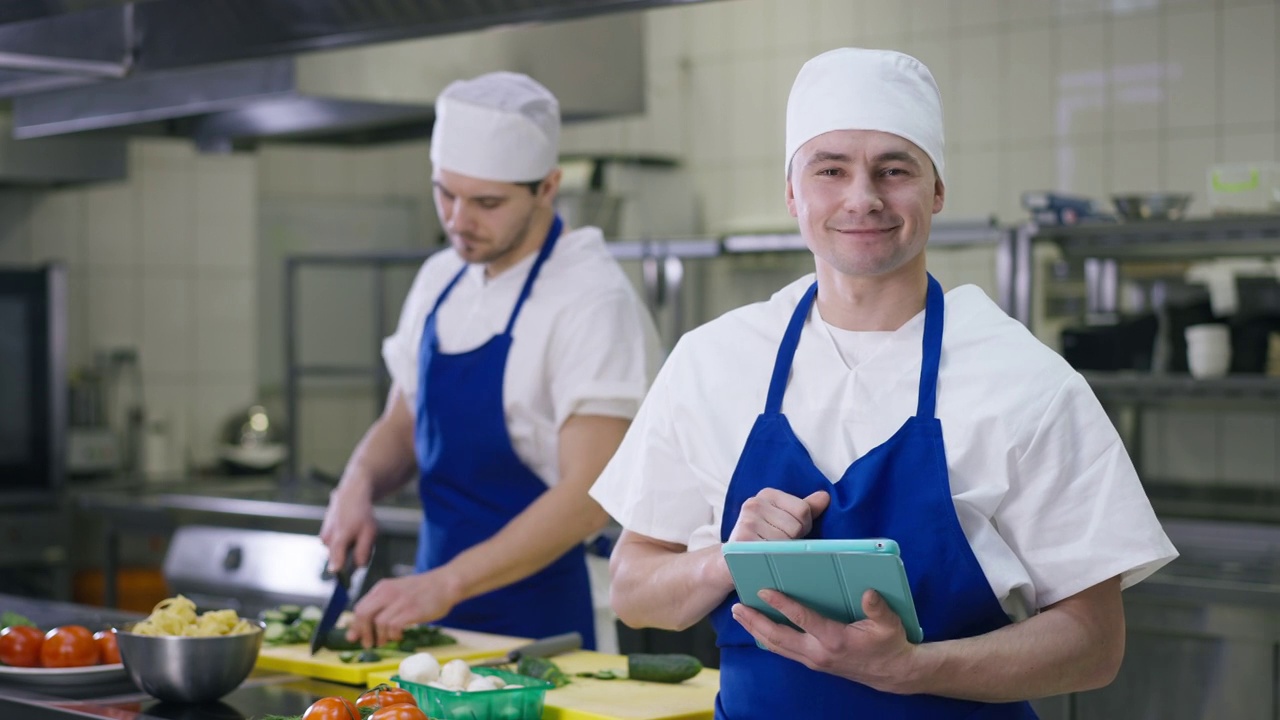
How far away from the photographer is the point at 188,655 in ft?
5.80

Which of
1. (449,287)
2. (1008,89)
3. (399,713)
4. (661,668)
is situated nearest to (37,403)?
(449,287)

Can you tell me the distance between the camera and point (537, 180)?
2.40 meters

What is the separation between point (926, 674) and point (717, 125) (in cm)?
497

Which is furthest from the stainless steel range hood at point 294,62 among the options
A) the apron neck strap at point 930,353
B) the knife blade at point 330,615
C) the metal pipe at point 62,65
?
the knife blade at point 330,615

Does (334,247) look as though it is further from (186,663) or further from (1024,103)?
(186,663)

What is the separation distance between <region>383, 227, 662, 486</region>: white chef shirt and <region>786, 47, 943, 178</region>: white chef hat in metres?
0.83

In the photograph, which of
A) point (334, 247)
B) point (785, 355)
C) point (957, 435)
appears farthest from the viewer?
point (334, 247)

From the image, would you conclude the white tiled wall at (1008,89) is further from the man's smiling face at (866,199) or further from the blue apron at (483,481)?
the man's smiling face at (866,199)

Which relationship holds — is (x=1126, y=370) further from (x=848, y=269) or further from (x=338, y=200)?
(x=338, y=200)

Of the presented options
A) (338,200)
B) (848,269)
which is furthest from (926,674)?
(338,200)

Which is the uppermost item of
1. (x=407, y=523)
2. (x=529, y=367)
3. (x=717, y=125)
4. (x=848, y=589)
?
(x=717, y=125)

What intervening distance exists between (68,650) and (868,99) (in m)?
1.28

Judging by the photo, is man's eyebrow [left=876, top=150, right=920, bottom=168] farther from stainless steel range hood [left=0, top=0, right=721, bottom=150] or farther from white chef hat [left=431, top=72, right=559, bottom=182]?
white chef hat [left=431, top=72, right=559, bottom=182]

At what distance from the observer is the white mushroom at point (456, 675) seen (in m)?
1.64
